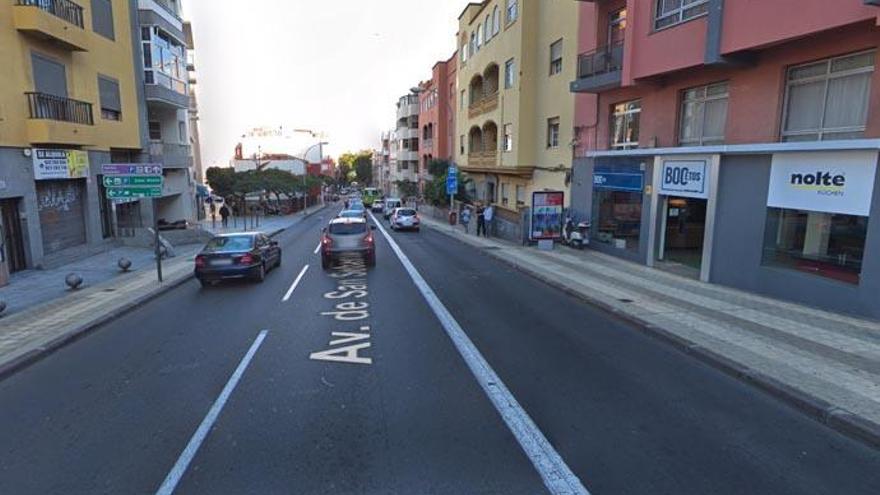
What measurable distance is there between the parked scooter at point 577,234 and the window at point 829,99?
27.4ft

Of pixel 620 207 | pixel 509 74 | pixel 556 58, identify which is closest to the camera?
pixel 620 207

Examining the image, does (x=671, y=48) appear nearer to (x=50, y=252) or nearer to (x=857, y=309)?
(x=857, y=309)

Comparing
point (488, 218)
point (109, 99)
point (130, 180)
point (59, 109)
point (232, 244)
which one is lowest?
point (488, 218)

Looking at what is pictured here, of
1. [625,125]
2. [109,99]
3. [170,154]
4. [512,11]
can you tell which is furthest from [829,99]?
[170,154]

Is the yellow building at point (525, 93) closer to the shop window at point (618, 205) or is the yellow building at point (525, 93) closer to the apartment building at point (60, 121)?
the shop window at point (618, 205)

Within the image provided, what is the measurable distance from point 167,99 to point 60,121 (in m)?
9.13

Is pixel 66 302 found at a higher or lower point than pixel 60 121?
lower

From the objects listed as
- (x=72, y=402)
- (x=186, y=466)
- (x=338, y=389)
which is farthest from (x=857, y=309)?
(x=72, y=402)

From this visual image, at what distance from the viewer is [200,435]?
4.85 metres

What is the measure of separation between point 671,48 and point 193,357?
13028 mm

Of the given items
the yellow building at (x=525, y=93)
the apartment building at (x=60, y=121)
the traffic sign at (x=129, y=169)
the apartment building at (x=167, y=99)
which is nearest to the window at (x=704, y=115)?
the yellow building at (x=525, y=93)

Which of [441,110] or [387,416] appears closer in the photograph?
[387,416]

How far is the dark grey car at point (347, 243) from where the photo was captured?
15234 mm

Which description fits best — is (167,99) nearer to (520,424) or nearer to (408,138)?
(520,424)
